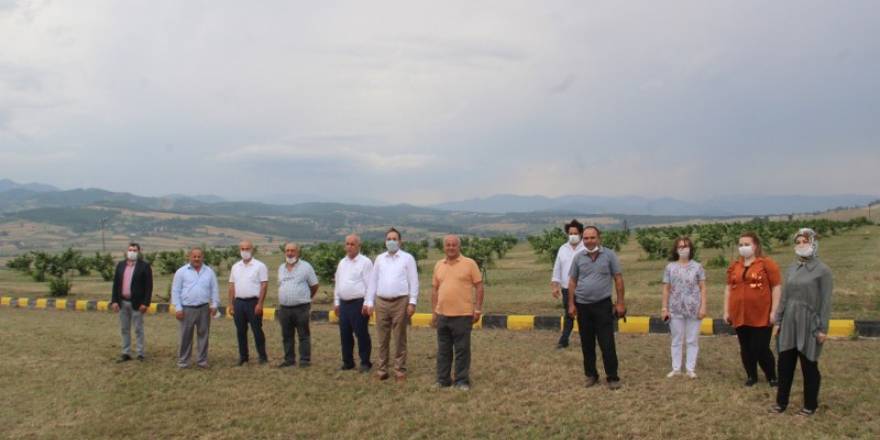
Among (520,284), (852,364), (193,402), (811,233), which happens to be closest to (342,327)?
(193,402)

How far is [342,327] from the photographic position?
9.12 metres

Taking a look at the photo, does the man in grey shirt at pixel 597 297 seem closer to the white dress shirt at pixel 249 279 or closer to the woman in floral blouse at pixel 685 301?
the woman in floral blouse at pixel 685 301

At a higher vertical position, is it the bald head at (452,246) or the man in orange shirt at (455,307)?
the bald head at (452,246)

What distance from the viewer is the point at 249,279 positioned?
31.6ft

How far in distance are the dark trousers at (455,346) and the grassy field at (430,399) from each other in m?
0.23

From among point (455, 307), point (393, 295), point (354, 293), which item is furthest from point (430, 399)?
point (354, 293)

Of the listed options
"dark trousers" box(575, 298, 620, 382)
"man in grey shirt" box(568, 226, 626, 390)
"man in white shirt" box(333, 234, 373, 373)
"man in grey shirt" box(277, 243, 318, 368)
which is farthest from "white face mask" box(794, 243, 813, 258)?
"man in grey shirt" box(277, 243, 318, 368)

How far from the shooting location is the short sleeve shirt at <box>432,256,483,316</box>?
308 inches

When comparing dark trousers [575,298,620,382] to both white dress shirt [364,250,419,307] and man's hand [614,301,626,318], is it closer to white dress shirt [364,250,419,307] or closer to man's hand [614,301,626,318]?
man's hand [614,301,626,318]

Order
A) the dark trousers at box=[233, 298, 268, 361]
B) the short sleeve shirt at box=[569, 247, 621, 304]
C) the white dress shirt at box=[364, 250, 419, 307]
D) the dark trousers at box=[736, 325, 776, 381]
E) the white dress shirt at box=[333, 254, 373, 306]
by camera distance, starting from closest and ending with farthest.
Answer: the dark trousers at box=[736, 325, 776, 381] → the short sleeve shirt at box=[569, 247, 621, 304] → the white dress shirt at box=[364, 250, 419, 307] → the white dress shirt at box=[333, 254, 373, 306] → the dark trousers at box=[233, 298, 268, 361]

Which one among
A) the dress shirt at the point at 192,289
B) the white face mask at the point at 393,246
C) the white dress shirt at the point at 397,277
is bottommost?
the dress shirt at the point at 192,289

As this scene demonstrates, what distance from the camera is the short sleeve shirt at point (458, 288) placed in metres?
7.82

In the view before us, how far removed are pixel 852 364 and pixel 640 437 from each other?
4.30m

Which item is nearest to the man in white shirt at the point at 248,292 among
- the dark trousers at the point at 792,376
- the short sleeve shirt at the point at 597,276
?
the short sleeve shirt at the point at 597,276
